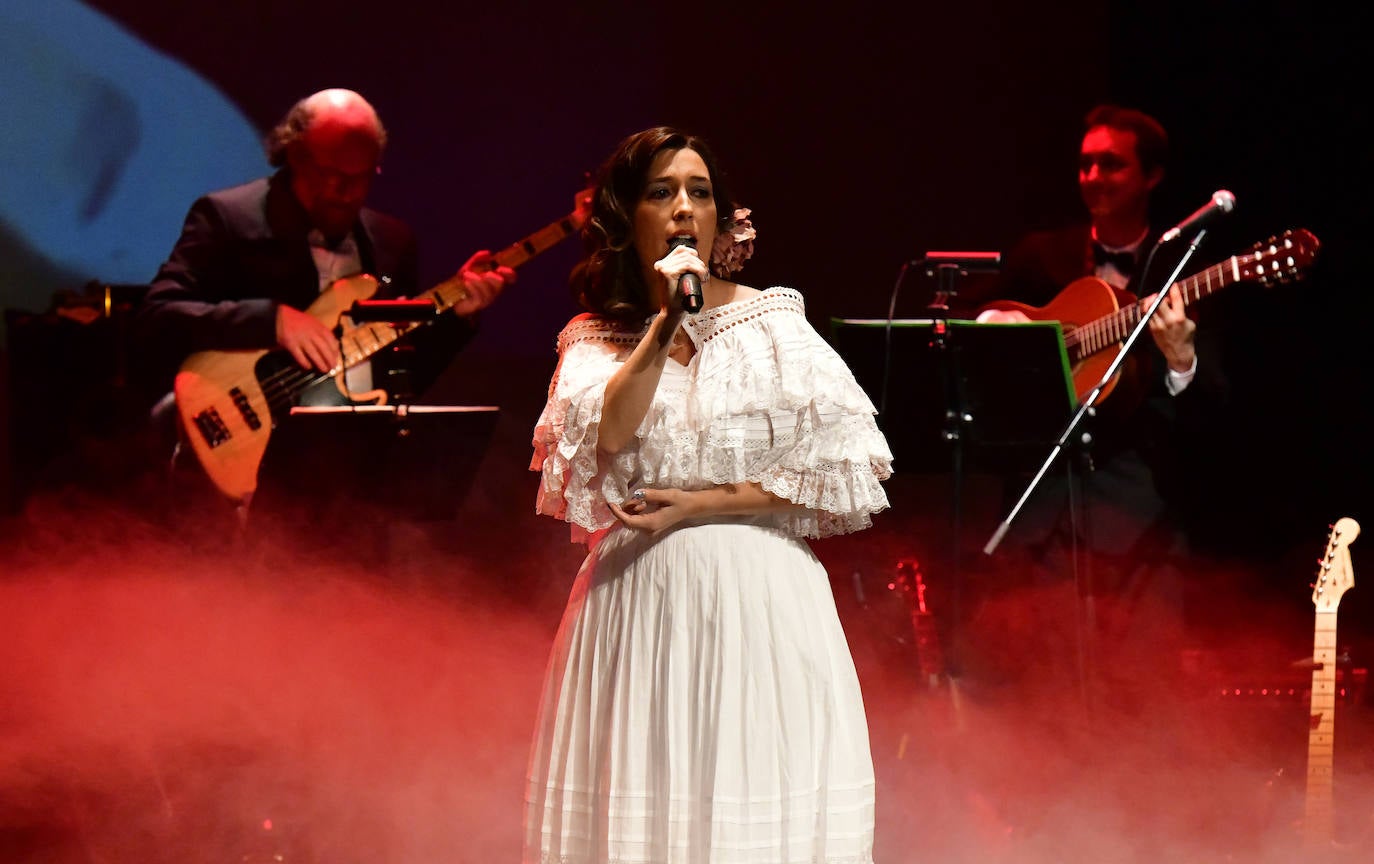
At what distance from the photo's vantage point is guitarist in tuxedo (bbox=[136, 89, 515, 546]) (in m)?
4.93

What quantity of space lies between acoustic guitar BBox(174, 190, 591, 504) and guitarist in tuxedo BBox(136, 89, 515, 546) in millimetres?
44

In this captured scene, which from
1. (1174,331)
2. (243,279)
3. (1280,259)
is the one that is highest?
(1280,259)

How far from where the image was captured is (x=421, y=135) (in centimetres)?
559

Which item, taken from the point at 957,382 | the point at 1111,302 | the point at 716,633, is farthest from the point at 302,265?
the point at 716,633

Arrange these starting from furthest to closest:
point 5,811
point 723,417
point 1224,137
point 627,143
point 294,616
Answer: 1. point 1224,137
2. point 294,616
3. point 5,811
4. point 627,143
5. point 723,417

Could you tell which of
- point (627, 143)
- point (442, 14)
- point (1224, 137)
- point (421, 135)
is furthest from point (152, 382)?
point (1224, 137)

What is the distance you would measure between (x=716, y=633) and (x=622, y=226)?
80cm

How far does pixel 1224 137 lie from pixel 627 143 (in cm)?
362

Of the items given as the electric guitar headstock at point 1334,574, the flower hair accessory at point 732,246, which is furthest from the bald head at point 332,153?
the electric guitar headstock at point 1334,574

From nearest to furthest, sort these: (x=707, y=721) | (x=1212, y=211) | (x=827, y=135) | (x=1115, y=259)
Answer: (x=707, y=721) < (x=1212, y=211) < (x=1115, y=259) < (x=827, y=135)

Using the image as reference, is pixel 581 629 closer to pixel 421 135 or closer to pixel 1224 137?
pixel 421 135

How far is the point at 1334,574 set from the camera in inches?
175

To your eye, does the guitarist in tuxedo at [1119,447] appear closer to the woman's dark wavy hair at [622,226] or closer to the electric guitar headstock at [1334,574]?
the electric guitar headstock at [1334,574]

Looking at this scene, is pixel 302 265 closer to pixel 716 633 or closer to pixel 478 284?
pixel 478 284
